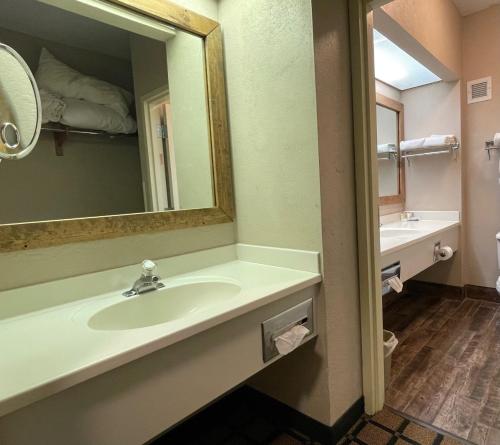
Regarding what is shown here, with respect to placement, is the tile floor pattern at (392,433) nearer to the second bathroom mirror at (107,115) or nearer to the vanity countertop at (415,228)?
the vanity countertop at (415,228)

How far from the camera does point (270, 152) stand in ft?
4.20

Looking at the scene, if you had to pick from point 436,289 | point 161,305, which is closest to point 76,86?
point 161,305

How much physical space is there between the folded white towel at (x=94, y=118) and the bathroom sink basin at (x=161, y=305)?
24.8 inches

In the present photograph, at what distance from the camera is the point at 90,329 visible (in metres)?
0.80

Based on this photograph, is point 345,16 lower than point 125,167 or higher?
higher

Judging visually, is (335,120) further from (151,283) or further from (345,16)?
(151,283)

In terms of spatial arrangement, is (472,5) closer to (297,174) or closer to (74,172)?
(297,174)

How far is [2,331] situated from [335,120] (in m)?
1.23

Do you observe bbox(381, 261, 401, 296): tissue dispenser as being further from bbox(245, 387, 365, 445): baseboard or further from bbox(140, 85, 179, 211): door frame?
bbox(140, 85, 179, 211): door frame

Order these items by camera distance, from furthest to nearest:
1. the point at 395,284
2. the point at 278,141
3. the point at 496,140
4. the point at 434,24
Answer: the point at 496,140, the point at 434,24, the point at 395,284, the point at 278,141

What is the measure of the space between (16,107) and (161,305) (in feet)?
2.37

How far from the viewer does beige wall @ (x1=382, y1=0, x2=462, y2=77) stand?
1.80 meters

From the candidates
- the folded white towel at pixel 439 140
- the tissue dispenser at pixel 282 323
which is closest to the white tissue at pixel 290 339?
the tissue dispenser at pixel 282 323

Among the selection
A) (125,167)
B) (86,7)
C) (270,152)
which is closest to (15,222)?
(125,167)
